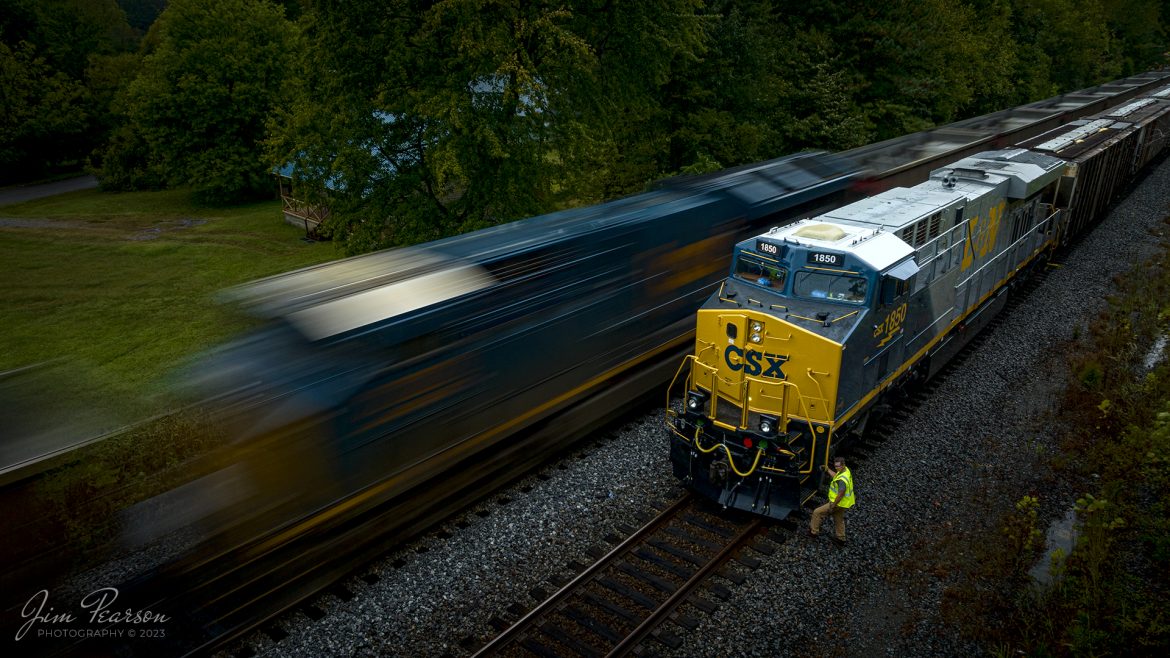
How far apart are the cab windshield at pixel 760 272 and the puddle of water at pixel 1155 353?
897cm

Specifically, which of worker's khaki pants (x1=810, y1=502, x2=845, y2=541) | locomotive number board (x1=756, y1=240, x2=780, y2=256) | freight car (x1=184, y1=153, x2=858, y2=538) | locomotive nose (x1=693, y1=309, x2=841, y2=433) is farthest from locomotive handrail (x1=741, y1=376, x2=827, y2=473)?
freight car (x1=184, y1=153, x2=858, y2=538)

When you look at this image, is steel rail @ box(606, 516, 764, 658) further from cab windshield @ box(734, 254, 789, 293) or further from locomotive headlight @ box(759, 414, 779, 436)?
cab windshield @ box(734, 254, 789, 293)

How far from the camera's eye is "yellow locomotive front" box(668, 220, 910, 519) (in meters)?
8.53

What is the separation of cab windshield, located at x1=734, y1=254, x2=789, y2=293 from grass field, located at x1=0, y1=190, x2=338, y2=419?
6534 mm

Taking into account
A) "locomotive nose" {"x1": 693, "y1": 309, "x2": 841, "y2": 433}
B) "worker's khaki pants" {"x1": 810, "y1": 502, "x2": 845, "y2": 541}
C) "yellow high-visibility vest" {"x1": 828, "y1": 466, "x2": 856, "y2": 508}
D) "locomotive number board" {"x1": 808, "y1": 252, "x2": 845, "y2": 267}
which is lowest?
"worker's khaki pants" {"x1": 810, "y1": 502, "x2": 845, "y2": 541}

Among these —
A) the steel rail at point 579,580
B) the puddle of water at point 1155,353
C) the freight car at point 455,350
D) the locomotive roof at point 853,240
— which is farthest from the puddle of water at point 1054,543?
the freight car at point 455,350

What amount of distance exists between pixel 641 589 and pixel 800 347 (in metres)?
3.55

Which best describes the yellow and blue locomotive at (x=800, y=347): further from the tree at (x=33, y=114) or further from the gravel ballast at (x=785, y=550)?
the tree at (x=33, y=114)

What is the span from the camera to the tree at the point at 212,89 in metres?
30.2

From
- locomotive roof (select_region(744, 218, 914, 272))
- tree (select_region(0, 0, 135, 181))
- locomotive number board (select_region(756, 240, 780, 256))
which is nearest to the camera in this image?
locomotive roof (select_region(744, 218, 914, 272))

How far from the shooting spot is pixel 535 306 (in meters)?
9.56

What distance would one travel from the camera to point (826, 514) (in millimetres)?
8703

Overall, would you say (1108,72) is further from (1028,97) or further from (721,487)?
(721,487)

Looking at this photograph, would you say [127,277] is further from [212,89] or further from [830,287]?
[830,287]
